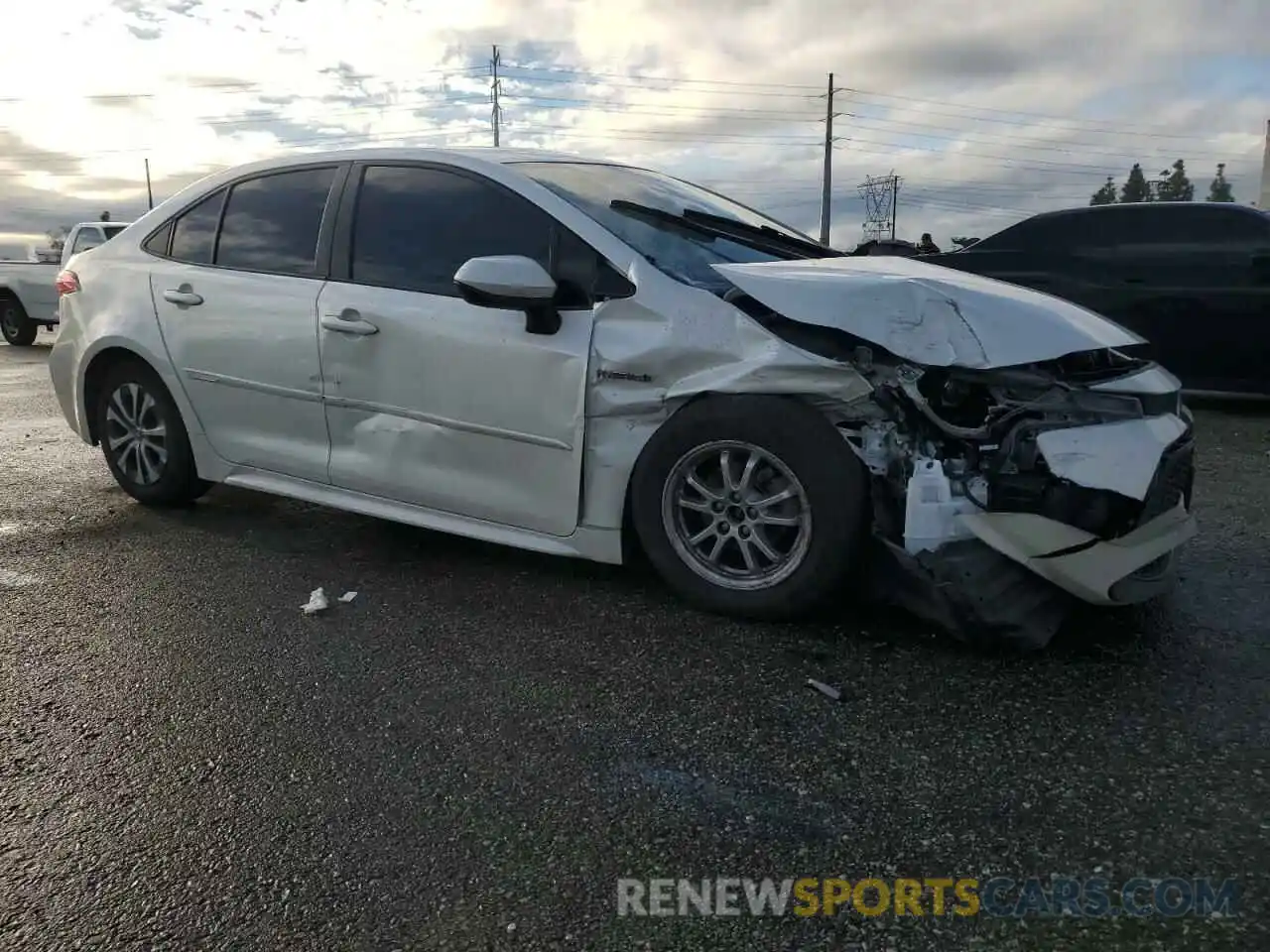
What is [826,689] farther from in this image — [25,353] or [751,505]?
[25,353]

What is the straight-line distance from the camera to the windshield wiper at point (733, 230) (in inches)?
151

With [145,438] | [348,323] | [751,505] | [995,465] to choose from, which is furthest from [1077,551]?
[145,438]

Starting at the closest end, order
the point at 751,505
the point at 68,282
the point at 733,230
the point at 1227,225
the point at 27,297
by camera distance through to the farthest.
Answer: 1. the point at 751,505
2. the point at 733,230
3. the point at 68,282
4. the point at 1227,225
5. the point at 27,297

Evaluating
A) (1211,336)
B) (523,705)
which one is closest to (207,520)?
(523,705)

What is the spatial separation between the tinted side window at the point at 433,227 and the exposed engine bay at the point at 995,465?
111cm

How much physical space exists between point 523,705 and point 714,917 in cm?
102

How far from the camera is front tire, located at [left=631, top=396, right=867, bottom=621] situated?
3104 millimetres

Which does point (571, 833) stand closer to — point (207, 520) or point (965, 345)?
point (965, 345)

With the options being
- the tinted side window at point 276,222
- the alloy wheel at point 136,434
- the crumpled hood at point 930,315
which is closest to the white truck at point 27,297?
the alloy wheel at point 136,434

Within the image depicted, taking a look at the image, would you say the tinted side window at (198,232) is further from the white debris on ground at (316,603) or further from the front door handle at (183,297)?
the white debris on ground at (316,603)

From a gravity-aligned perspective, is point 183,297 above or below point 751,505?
above

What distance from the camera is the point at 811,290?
10.4 ft

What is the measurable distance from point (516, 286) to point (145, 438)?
7.96 ft

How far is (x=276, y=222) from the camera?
14.2 ft
